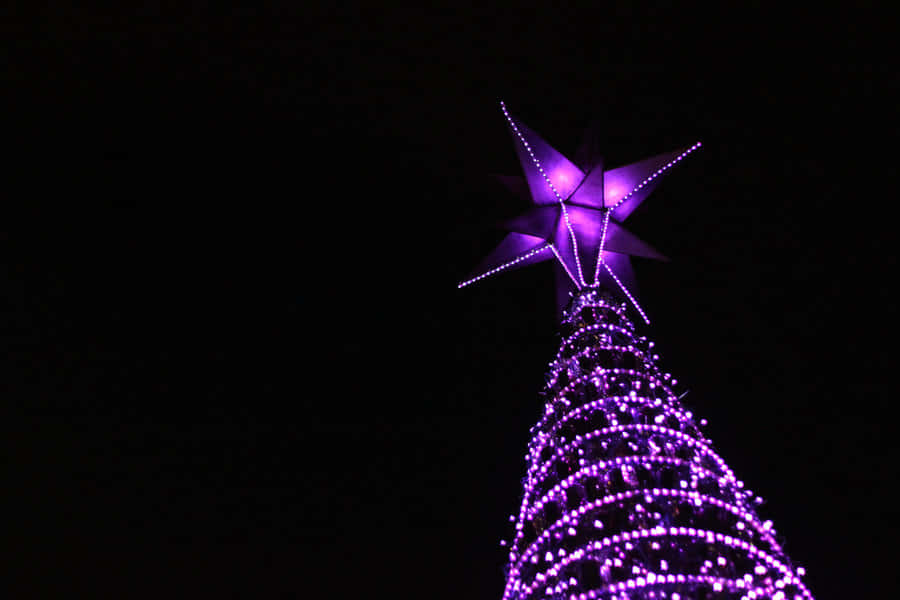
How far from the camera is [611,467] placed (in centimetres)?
510

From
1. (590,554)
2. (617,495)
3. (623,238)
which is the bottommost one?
(590,554)

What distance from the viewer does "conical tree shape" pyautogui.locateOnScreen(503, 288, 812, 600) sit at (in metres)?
4.44

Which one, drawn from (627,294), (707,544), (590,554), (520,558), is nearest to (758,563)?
(707,544)

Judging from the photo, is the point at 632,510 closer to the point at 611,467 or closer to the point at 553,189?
the point at 611,467

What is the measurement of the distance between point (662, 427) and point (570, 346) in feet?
6.27

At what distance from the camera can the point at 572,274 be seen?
26.5 feet

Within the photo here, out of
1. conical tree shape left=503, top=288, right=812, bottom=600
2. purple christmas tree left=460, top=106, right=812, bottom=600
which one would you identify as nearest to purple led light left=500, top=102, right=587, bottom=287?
purple christmas tree left=460, top=106, right=812, bottom=600

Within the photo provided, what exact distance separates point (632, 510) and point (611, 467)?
0.36m

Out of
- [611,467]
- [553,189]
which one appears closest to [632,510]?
[611,467]

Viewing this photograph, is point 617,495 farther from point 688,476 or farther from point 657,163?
point 657,163

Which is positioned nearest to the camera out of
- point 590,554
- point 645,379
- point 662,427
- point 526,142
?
point 590,554

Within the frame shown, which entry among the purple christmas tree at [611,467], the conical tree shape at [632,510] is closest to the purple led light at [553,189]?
the purple christmas tree at [611,467]

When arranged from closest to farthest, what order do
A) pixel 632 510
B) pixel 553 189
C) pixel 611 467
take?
1. pixel 632 510
2. pixel 611 467
3. pixel 553 189

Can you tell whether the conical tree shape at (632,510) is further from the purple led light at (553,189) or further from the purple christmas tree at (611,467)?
the purple led light at (553,189)
